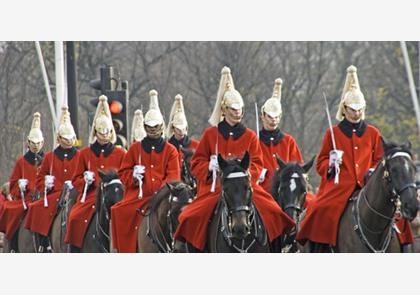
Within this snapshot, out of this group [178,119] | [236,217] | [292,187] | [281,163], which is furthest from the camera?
[178,119]

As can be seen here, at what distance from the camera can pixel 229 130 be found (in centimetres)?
2008

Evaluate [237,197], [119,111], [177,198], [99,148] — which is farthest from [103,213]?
[237,197]

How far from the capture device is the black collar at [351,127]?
1975cm

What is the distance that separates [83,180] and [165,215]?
3635 millimetres

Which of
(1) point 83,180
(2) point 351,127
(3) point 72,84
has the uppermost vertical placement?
(3) point 72,84

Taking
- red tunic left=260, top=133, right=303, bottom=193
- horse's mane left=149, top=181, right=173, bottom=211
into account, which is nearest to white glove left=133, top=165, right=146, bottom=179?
horse's mane left=149, top=181, right=173, bottom=211

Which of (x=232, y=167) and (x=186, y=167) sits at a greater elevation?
(x=186, y=167)

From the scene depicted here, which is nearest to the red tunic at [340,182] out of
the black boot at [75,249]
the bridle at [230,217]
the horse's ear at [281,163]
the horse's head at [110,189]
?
the bridle at [230,217]

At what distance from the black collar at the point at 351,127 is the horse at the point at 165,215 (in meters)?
2.32

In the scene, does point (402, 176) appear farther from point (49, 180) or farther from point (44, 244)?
point (44, 244)

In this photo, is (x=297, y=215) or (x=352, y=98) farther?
(x=297, y=215)

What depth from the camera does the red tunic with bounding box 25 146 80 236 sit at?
86.8ft

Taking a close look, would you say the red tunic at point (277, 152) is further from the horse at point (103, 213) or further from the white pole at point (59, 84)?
the white pole at point (59, 84)

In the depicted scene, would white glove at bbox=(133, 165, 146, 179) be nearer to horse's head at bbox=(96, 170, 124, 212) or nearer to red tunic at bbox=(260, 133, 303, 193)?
horse's head at bbox=(96, 170, 124, 212)
